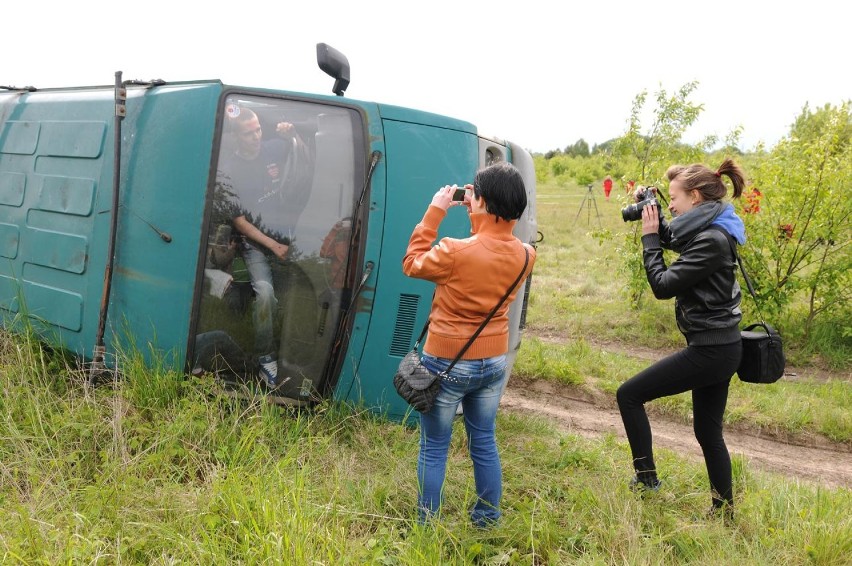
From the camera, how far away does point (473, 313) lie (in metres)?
3.09

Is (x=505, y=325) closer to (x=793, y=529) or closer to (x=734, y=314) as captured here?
(x=734, y=314)

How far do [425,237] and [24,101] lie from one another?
3.65 m

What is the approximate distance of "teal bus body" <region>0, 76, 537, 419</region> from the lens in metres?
3.95

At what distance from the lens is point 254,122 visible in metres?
3.96

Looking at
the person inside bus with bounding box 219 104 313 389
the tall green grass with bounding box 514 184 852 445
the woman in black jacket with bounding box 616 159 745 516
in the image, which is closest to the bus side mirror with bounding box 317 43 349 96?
the person inside bus with bounding box 219 104 313 389

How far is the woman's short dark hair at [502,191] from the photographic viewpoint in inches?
118

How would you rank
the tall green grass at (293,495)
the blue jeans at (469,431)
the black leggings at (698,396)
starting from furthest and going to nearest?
the black leggings at (698,396)
the blue jeans at (469,431)
the tall green grass at (293,495)

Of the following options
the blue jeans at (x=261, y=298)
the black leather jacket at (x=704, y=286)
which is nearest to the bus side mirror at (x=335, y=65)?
the blue jeans at (x=261, y=298)

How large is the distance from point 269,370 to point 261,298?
0.44m

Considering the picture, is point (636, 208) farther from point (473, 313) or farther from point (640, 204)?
point (473, 313)

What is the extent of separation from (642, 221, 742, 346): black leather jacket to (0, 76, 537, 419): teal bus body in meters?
1.33

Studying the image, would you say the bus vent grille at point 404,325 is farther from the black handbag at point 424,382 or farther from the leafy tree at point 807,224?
the leafy tree at point 807,224

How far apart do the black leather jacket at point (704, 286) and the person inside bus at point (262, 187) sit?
2004 mm

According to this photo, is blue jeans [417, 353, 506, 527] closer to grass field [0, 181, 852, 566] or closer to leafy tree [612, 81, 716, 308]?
grass field [0, 181, 852, 566]
